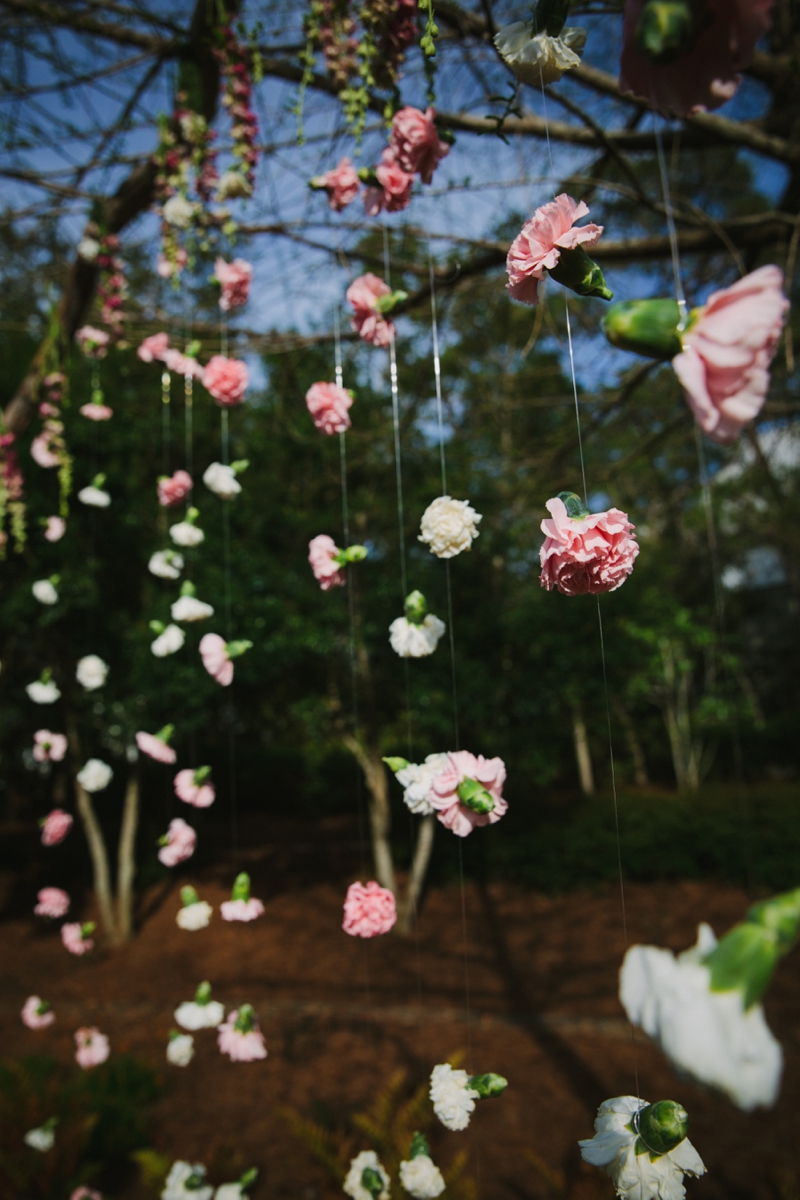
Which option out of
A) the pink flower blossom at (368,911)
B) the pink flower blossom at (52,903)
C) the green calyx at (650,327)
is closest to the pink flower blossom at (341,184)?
the green calyx at (650,327)

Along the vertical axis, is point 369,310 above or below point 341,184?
below

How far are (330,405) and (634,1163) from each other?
111 centimetres

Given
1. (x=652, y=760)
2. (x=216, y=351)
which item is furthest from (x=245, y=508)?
(x=652, y=760)

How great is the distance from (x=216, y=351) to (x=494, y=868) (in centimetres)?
423

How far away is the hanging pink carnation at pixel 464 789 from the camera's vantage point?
Answer: 0.83 metres

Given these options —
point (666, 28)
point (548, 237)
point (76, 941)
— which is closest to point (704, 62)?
point (666, 28)

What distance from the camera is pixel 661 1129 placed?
23.5 inches

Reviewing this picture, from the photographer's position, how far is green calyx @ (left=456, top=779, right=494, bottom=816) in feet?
2.63

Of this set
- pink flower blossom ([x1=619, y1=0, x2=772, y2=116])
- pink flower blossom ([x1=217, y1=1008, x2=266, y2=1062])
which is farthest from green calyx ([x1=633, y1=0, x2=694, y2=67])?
pink flower blossom ([x1=217, y1=1008, x2=266, y2=1062])

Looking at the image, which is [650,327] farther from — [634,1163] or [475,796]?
[634,1163]

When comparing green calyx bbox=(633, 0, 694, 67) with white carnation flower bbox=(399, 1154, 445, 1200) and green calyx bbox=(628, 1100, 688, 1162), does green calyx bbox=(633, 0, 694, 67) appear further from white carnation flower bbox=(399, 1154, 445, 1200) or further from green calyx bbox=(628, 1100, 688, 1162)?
white carnation flower bbox=(399, 1154, 445, 1200)

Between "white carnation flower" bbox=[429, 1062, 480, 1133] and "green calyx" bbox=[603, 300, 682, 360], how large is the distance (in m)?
0.89

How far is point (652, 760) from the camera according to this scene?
9.67 m

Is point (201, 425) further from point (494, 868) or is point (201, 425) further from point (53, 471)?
point (494, 868)
